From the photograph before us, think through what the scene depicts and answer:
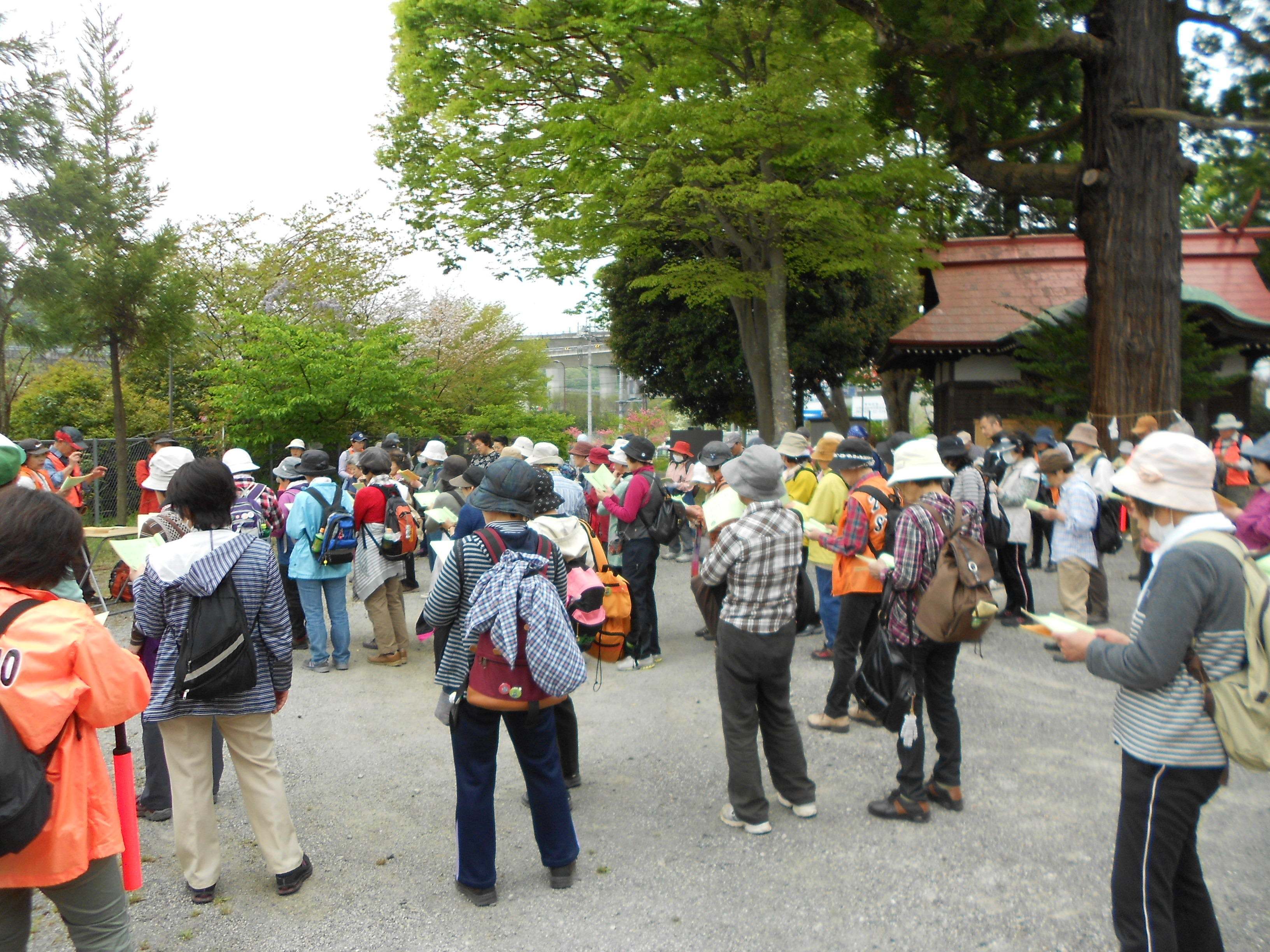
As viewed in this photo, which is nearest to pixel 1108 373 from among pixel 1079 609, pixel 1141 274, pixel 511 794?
pixel 1141 274

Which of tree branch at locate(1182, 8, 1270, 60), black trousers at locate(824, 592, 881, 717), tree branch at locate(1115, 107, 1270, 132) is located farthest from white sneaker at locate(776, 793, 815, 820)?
tree branch at locate(1182, 8, 1270, 60)

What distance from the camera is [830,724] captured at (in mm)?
5605

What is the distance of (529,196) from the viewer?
18672 millimetres

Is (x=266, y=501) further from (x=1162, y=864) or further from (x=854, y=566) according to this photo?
(x=1162, y=864)

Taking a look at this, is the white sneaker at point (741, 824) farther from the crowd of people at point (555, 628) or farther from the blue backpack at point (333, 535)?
the blue backpack at point (333, 535)

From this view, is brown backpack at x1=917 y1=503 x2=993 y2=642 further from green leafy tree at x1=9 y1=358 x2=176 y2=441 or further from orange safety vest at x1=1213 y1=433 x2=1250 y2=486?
green leafy tree at x1=9 y1=358 x2=176 y2=441

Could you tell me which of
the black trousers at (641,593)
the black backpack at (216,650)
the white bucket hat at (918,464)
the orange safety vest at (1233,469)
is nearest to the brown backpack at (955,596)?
the white bucket hat at (918,464)

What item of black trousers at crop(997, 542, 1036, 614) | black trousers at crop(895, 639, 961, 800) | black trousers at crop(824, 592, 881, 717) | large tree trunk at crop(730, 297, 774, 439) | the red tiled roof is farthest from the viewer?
large tree trunk at crop(730, 297, 774, 439)

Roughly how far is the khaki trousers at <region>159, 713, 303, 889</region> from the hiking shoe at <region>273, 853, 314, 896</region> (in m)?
0.02

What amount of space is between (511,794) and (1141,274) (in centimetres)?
1185

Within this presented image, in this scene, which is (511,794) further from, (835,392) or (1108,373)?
(835,392)

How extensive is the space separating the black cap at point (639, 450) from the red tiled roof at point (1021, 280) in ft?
46.8

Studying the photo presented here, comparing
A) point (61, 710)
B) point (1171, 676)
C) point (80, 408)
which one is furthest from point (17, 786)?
point (80, 408)

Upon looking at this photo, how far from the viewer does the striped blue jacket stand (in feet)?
11.4
